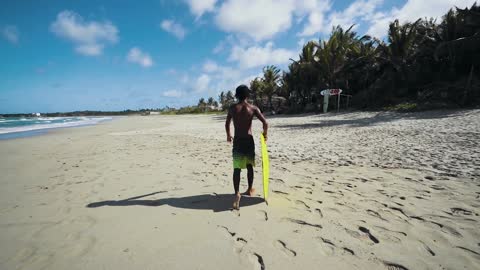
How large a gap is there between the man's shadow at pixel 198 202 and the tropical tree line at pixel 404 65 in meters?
18.4

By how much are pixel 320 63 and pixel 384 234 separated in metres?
27.4

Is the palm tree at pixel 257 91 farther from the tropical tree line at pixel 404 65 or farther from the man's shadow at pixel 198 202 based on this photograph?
the man's shadow at pixel 198 202

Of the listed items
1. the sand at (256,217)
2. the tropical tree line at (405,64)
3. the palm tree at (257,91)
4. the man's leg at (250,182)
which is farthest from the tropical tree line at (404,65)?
the man's leg at (250,182)

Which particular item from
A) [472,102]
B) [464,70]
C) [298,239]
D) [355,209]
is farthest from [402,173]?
[464,70]

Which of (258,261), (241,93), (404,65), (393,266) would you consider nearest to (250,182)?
(241,93)

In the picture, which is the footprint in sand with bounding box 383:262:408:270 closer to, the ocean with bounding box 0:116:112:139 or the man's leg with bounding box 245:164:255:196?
the man's leg with bounding box 245:164:255:196

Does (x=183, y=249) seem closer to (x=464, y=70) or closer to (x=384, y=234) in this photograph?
(x=384, y=234)

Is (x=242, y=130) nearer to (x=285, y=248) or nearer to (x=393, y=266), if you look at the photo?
(x=285, y=248)

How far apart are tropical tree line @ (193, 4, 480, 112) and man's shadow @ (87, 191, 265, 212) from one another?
726 inches

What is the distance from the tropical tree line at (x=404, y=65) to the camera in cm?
1750

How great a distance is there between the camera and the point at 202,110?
75.3 metres

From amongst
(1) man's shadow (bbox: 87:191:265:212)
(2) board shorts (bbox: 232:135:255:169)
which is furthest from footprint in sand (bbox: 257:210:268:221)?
(2) board shorts (bbox: 232:135:255:169)

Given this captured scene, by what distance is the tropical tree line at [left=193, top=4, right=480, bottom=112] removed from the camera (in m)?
17.5

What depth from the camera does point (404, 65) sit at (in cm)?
2167
